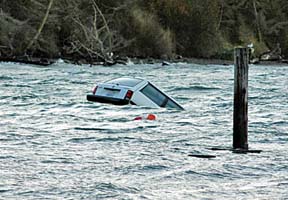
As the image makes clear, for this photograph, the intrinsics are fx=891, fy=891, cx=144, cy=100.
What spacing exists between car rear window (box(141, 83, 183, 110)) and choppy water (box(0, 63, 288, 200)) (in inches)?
19.8

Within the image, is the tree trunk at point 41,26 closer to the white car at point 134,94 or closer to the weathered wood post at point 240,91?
the white car at point 134,94

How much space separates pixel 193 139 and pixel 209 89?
14548 mm

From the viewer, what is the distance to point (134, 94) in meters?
23.0

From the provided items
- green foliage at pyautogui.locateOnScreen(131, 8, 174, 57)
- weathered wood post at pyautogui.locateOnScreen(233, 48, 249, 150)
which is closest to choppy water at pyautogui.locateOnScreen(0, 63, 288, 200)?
weathered wood post at pyautogui.locateOnScreen(233, 48, 249, 150)

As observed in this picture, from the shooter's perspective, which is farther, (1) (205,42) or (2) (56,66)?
(1) (205,42)

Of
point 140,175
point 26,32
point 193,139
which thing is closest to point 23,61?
A: point 26,32

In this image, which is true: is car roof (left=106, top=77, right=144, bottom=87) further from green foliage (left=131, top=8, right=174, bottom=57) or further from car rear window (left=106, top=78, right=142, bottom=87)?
green foliage (left=131, top=8, right=174, bottom=57)

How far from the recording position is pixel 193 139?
17453 millimetres

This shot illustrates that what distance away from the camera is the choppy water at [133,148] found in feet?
39.5

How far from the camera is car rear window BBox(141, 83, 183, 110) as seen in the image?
75.8ft

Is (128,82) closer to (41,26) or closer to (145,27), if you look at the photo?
(41,26)

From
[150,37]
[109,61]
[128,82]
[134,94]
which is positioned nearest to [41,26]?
[109,61]

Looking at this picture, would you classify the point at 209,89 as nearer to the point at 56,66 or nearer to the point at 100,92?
the point at 100,92

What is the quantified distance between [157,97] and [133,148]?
24.3 ft
